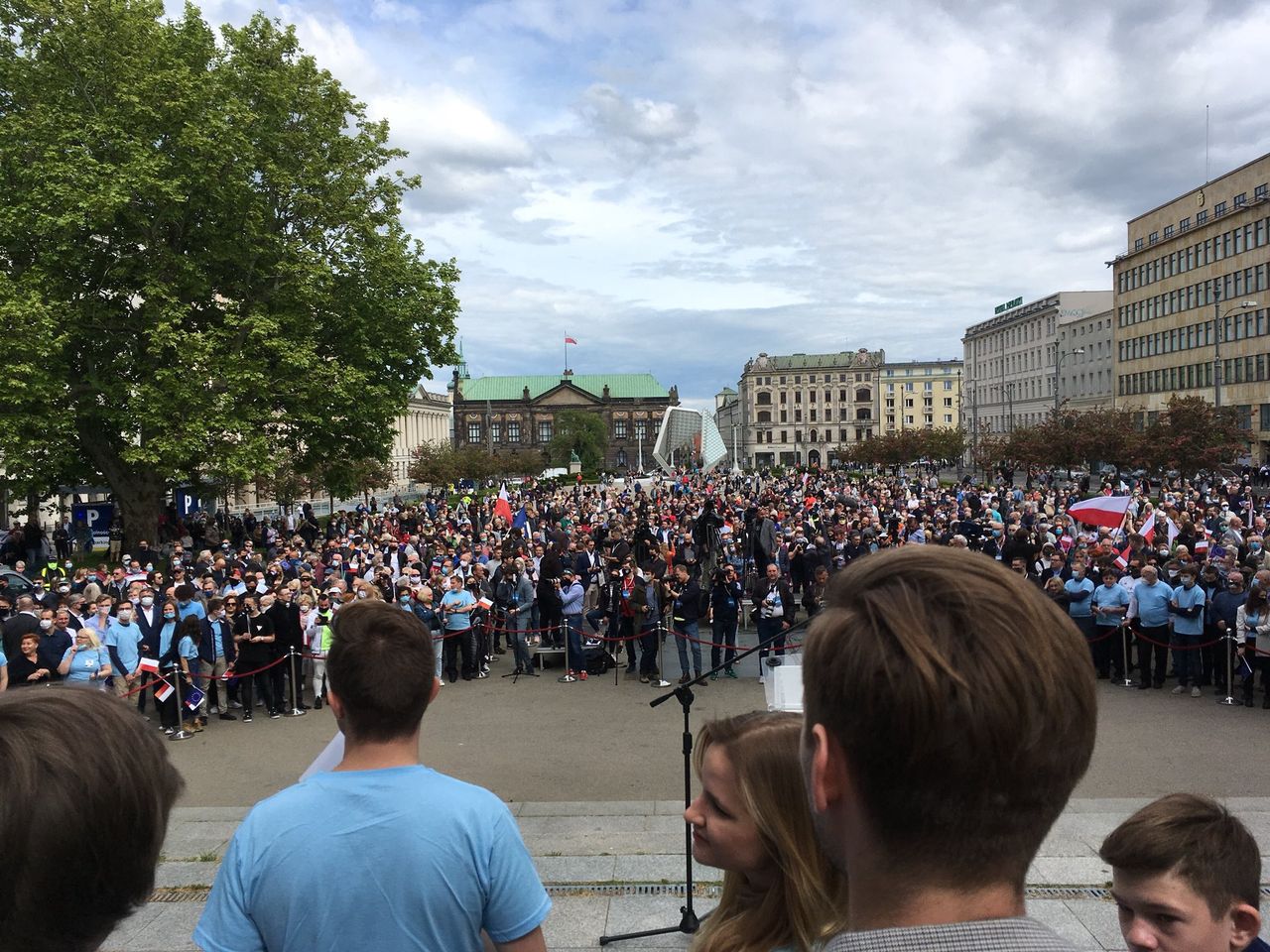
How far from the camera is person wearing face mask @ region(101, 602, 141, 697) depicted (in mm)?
11445

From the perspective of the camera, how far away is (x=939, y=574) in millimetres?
1195

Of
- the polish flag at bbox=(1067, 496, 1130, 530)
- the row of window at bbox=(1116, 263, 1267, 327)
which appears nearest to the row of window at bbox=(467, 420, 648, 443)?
the row of window at bbox=(1116, 263, 1267, 327)

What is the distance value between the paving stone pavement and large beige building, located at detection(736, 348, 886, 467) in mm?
152992

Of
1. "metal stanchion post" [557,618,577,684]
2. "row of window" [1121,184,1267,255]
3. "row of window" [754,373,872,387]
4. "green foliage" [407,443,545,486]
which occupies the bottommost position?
"metal stanchion post" [557,618,577,684]

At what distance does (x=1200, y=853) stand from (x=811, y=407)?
16342 centimetres

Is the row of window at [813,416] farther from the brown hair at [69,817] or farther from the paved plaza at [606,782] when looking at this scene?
the brown hair at [69,817]

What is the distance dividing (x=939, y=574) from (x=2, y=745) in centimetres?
141

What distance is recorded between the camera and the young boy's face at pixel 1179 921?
2365 millimetres

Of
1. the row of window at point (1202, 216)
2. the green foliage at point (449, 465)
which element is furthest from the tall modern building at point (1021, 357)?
the green foliage at point (449, 465)

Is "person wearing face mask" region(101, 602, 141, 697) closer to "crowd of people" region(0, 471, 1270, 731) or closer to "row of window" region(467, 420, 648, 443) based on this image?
"crowd of people" region(0, 471, 1270, 731)

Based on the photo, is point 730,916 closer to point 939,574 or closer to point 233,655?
point 939,574

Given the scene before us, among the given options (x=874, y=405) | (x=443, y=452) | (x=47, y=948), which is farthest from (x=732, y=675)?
(x=874, y=405)

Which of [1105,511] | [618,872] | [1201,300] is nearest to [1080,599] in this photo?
[1105,511]

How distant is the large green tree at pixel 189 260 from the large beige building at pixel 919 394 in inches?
5444
